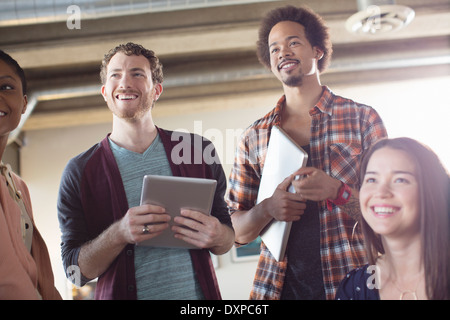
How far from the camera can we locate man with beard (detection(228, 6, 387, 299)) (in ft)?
5.54

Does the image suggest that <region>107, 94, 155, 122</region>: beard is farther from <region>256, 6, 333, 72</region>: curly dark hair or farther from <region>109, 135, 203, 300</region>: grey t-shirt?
<region>256, 6, 333, 72</region>: curly dark hair

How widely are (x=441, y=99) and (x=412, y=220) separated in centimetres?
82

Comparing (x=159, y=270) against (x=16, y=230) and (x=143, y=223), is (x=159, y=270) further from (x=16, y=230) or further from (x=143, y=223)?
(x=16, y=230)

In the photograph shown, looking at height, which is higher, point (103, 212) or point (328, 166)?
point (328, 166)

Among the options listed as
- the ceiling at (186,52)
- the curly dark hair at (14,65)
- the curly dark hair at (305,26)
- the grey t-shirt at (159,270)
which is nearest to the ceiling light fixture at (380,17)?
the ceiling at (186,52)

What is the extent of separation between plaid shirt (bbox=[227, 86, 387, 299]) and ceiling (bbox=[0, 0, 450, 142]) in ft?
0.73

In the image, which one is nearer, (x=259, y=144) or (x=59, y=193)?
(x=59, y=193)

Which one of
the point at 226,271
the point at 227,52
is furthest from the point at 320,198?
the point at 227,52

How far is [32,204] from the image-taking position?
69.2 inches

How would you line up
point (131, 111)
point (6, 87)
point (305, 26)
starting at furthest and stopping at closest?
point (305, 26), point (131, 111), point (6, 87)

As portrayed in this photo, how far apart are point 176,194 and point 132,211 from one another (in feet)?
0.52

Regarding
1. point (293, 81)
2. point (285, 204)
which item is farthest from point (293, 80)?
point (285, 204)

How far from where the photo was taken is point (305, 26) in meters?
1.86
